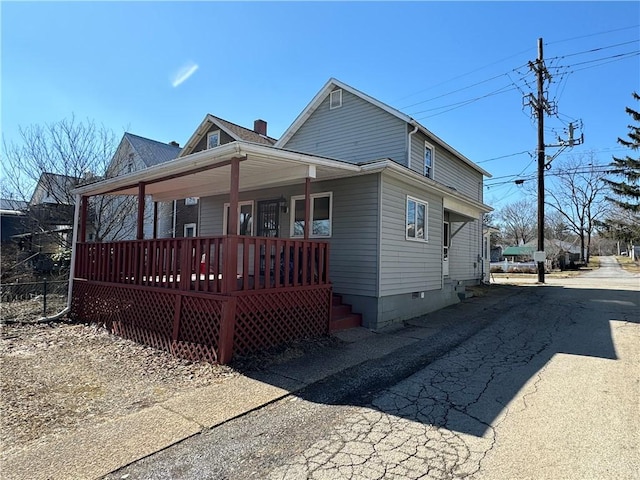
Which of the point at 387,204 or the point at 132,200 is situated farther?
the point at 132,200

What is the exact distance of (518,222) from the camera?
59.8 metres

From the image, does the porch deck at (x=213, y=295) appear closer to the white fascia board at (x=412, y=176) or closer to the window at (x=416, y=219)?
the white fascia board at (x=412, y=176)

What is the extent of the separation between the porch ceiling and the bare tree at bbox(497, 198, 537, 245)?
5861 cm

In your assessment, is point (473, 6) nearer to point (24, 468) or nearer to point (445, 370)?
point (445, 370)

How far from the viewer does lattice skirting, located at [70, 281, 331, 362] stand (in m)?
5.82

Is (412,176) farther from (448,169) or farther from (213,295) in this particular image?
(448,169)

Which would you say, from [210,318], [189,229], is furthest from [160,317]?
[189,229]

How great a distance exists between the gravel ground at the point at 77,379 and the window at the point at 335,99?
902 cm

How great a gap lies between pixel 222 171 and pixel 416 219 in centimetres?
517

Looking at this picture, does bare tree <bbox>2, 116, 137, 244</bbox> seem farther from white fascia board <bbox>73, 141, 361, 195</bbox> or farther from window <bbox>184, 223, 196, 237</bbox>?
white fascia board <bbox>73, 141, 361, 195</bbox>

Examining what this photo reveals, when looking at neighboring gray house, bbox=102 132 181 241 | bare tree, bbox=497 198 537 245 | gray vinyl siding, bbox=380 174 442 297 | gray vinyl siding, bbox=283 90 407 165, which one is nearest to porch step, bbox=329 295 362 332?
gray vinyl siding, bbox=380 174 442 297

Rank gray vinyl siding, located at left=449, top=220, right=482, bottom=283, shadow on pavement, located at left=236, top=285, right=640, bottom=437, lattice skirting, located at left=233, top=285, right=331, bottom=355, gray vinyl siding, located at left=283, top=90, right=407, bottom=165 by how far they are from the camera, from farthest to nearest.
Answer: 1. gray vinyl siding, located at left=449, top=220, right=482, bottom=283
2. gray vinyl siding, located at left=283, top=90, right=407, bottom=165
3. lattice skirting, located at left=233, top=285, right=331, bottom=355
4. shadow on pavement, located at left=236, top=285, right=640, bottom=437

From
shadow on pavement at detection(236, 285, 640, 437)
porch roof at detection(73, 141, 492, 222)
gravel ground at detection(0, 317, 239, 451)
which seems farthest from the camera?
porch roof at detection(73, 141, 492, 222)

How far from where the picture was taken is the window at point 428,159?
11.8 metres
